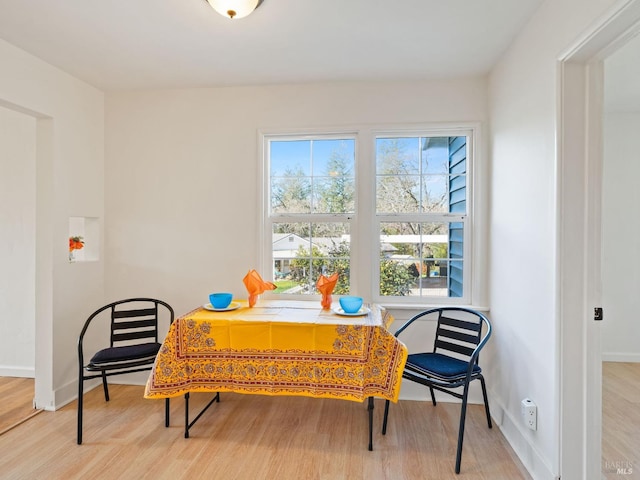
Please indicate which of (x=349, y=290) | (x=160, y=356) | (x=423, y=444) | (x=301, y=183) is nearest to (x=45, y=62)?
(x=301, y=183)

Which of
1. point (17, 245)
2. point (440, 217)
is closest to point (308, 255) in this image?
point (440, 217)

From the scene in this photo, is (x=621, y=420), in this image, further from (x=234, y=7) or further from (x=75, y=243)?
(x=75, y=243)

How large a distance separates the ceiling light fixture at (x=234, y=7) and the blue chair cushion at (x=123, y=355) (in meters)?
2.17

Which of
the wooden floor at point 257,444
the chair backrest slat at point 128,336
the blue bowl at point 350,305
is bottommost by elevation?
the wooden floor at point 257,444

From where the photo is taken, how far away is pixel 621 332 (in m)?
3.51

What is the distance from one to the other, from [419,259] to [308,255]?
3.03 ft

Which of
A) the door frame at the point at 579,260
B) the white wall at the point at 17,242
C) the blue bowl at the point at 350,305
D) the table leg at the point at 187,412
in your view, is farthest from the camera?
the white wall at the point at 17,242

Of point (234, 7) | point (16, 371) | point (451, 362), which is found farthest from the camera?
point (16, 371)

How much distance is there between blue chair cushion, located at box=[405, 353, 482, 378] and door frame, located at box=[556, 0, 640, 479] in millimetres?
545

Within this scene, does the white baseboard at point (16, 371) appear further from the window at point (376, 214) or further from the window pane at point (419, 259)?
the window pane at point (419, 259)

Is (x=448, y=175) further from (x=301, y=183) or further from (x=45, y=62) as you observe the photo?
(x=45, y=62)

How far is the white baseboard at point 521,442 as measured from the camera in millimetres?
1826

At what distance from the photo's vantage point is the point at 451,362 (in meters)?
2.30

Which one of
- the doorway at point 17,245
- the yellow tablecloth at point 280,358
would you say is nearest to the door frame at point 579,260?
the yellow tablecloth at point 280,358
